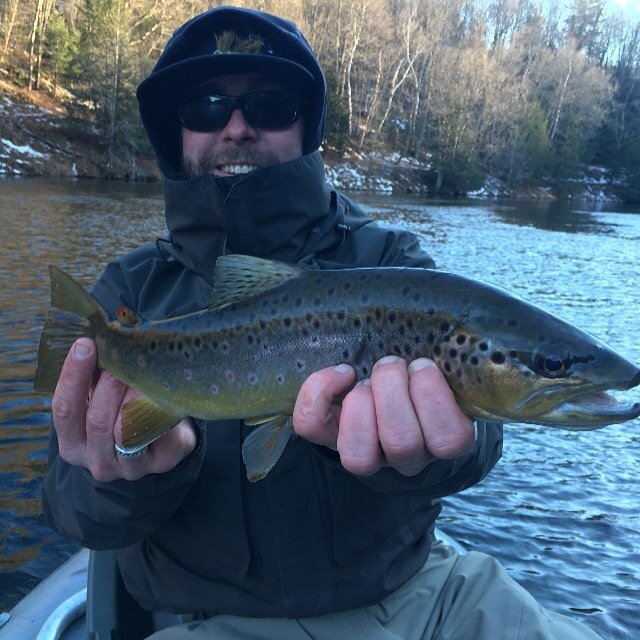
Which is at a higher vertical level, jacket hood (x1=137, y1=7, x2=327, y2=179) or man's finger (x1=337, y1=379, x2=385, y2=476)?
jacket hood (x1=137, y1=7, x2=327, y2=179)

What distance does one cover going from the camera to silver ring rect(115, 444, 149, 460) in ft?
7.58

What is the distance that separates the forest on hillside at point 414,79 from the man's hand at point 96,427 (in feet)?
134

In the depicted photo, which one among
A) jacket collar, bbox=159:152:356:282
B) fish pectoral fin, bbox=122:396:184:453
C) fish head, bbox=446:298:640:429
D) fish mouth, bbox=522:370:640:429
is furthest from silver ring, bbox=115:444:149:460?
fish mouth, bbox=522:370:640:429

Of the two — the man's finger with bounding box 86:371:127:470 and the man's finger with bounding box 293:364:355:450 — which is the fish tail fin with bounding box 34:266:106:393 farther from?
the man's finger with bounding box 293:364:355:450

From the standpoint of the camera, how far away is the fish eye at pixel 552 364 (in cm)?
212

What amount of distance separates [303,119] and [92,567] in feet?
8.09

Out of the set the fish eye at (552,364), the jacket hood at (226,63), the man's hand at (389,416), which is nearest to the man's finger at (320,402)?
the man's hand at (389,416)

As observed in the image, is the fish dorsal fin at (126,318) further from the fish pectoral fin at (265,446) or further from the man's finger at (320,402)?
the man's finger at (320,402)

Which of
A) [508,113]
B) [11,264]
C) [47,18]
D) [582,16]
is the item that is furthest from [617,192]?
[11,264]

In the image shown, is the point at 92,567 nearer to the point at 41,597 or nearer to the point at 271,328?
the point at 41,597

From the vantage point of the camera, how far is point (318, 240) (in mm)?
3195

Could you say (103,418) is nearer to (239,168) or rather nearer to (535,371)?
(535,371)

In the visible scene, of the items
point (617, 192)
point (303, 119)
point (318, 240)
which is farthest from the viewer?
point (617, 192)

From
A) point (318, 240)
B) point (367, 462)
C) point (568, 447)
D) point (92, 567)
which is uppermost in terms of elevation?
point (318, 240)
